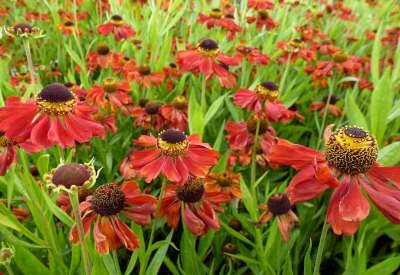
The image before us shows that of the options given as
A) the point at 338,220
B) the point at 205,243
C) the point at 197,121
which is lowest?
the point at 205,243

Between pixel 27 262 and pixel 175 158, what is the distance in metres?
0.34

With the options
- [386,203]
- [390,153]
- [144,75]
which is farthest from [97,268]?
[144,75]

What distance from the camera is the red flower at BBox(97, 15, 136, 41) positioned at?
6.50ft

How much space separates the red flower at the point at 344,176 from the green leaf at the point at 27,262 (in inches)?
18.9

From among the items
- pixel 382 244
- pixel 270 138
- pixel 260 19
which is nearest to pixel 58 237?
pixel 270 138

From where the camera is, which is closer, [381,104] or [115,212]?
[115,212]

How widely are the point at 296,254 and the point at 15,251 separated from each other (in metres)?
0.65

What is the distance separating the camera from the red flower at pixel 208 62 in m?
1.45

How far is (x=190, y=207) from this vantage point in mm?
936

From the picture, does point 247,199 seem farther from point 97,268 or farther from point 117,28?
point 117,28

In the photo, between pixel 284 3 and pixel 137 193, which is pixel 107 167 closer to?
pixel 137 193

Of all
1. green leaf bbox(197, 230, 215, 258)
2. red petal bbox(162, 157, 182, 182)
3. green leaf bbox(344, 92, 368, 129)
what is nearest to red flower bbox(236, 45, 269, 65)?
green leaf bbox(344, 92, 368, 129)

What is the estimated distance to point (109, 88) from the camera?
5.06 ft

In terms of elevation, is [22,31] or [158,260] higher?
[22,31]
